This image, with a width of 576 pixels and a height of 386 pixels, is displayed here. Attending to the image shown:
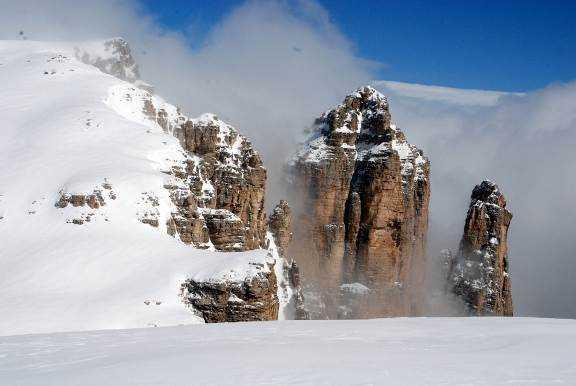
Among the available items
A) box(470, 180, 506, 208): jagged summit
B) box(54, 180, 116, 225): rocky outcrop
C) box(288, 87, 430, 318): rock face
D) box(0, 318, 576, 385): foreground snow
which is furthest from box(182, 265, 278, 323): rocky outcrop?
box(470, 180, 506, 208): jagged summit

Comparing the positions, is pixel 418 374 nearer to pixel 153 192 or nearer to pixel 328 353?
pixel 328 353

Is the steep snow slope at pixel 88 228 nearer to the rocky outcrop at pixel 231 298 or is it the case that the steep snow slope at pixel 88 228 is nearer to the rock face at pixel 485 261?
the rocky outcrop at pixel 231 298

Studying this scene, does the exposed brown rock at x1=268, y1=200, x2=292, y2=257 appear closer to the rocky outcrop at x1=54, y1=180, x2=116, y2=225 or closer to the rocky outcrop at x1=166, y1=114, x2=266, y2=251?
the rocky outcrop at x1=166, y1=114, x2=266, y2=251

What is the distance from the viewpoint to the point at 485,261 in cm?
7969

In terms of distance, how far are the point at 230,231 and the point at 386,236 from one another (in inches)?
1763

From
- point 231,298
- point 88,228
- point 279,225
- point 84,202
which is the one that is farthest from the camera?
point 279,225

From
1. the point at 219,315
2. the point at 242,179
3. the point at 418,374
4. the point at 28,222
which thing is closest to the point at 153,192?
the point at 28,222

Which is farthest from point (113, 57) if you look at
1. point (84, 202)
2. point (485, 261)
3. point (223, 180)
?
point (485, 261)

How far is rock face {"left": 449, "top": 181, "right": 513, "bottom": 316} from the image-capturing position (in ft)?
255

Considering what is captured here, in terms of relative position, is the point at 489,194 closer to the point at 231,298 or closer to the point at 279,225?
the point at 279,225

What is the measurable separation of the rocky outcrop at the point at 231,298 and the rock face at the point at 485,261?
52419 millimetres

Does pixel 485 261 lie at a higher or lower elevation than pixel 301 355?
higher

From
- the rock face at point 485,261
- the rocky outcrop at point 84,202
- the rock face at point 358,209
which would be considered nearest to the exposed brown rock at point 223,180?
the rocky outcrop at point 84,202

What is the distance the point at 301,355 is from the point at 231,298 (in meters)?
21.1
